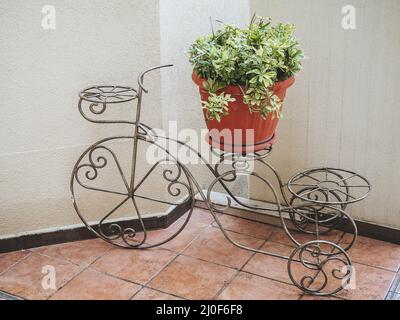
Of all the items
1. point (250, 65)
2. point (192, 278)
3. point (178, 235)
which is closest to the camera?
point (250, 65)

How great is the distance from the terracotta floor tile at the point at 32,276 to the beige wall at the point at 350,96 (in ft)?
3.86

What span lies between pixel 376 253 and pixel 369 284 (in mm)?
243

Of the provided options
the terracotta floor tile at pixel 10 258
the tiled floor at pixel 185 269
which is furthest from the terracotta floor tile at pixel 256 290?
the terracotta floor tile at pixel 10 258

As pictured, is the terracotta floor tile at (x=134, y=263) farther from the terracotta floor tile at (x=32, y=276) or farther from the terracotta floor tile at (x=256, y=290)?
the terracotta floor tile at (x=256, y=290)

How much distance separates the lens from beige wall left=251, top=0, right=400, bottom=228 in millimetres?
2311

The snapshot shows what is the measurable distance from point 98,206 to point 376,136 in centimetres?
129

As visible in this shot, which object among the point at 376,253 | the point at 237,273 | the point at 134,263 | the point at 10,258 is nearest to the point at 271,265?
the point at 237,273

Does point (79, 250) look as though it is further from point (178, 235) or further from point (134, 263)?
point (178, 235)

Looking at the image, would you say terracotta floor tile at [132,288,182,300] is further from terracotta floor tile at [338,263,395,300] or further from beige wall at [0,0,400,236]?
terracotta floor tile at [338,263,395,300]

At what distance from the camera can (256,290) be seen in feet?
7.30

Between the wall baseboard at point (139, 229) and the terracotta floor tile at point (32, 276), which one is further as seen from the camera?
the wall baseboard at point (139, 229)

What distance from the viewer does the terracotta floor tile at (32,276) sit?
2227 millimetres
